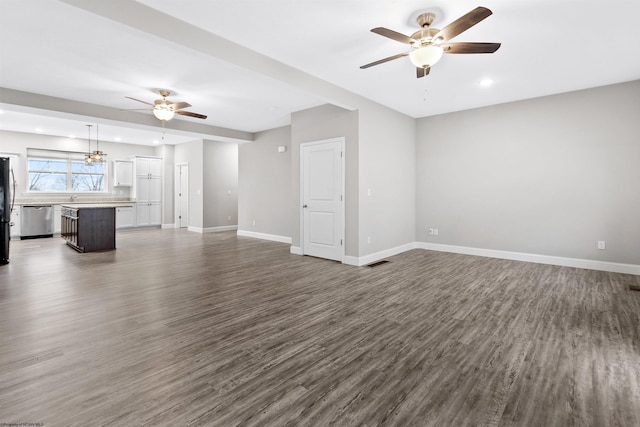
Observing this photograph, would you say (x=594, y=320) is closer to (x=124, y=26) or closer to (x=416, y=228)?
(x=416, y=228)

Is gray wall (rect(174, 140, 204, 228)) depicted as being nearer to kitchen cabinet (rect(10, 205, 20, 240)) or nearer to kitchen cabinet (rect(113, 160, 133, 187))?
kitchen cabinet (rect(113, 160, 133, 187))

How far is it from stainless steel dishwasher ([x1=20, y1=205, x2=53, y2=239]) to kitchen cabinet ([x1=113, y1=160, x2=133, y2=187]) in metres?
1.95

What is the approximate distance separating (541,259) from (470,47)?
416 cm

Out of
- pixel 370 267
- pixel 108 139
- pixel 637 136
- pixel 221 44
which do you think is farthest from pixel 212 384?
pixel 108 139

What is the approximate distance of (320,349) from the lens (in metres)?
2.36

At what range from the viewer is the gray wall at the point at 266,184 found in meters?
7.48

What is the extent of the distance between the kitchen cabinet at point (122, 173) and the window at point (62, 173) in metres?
0.38

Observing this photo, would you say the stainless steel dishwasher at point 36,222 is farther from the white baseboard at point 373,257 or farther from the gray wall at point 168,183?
the white baseboard at point 373,257

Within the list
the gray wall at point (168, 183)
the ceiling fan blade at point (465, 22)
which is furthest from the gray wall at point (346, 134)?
the gray wall at point (168, 183)

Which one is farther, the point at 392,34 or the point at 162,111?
the point at 162,111

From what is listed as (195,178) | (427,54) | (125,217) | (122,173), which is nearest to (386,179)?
(427,54)

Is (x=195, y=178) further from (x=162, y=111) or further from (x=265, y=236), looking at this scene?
(x=162, y=111)

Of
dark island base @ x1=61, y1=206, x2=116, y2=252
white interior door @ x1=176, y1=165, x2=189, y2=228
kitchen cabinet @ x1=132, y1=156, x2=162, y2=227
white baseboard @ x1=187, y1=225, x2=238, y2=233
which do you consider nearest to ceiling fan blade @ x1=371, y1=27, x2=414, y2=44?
dark island base @ x1=61, y1=206, x2=116, y2=252

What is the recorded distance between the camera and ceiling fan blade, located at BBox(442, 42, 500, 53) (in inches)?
106
